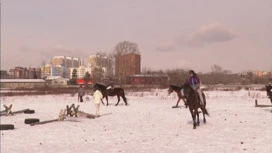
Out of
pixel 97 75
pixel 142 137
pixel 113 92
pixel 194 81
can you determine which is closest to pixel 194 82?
pixel 194 81

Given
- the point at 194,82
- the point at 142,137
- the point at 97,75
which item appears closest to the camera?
the point at 142,137

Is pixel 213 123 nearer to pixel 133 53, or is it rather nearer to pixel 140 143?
pixel 140 143

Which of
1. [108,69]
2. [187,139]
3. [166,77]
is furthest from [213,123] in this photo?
[166,77]

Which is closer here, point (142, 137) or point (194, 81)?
point (142, 137)

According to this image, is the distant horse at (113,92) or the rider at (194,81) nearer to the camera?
the rider at (194,81)

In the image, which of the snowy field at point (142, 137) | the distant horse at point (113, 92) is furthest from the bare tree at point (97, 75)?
the snowy field at point (142, 137)

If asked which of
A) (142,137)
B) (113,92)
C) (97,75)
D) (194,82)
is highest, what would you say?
(97,75)

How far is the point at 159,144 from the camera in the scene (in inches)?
397

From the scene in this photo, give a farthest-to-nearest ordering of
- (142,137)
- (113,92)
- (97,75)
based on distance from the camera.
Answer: (97,75), (113,92), (142,137)

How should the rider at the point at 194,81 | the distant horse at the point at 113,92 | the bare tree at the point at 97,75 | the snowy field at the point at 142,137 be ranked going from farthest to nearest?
the bare tree at the point at 97,75 → the distant horse at the point at 113,92 → the rider at the point at 194,81 → the snowy field at the point at 142,137

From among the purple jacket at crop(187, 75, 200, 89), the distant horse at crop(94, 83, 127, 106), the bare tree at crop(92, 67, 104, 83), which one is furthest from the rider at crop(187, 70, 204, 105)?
the bare tree at crop(92, 67, 104, 83)

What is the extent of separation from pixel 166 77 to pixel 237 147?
98657 mm

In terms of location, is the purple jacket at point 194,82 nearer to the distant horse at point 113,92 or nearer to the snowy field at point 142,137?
the snowy field at point 142,137

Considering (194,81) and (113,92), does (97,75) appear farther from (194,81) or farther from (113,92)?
(194,81)
